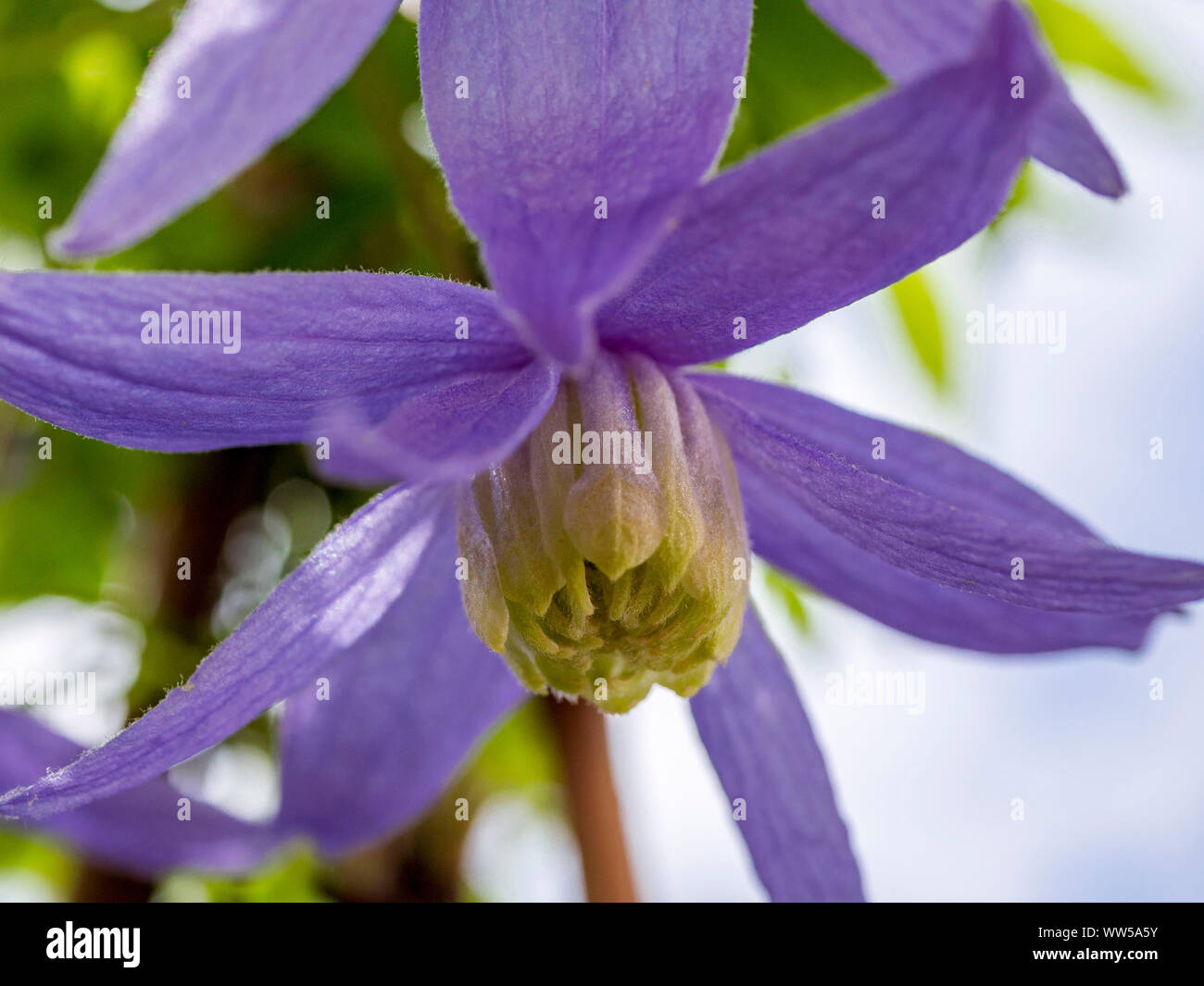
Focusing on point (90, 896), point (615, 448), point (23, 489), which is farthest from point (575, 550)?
point (23, 489)

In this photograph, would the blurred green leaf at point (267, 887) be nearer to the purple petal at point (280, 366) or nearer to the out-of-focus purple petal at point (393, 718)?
the out-of-focus purple petal at point (393, 718)

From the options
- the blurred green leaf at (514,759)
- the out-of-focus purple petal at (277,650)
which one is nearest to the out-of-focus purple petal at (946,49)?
the out-of-focus purple petal at (277,650)

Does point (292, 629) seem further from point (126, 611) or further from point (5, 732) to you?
point (126, 611)

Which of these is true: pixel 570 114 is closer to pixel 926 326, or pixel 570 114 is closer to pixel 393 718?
pixel 393 718

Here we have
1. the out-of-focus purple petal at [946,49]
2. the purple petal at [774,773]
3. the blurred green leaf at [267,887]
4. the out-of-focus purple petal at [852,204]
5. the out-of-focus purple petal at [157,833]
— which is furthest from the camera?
the blurred green leaf at [267,887]

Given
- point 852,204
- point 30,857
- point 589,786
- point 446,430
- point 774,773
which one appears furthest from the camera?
point 30,857

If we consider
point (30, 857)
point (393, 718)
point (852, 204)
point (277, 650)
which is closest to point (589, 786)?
point (393, 718)
